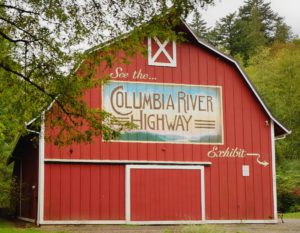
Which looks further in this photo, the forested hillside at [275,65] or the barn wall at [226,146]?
the forested hillside at [275,65]

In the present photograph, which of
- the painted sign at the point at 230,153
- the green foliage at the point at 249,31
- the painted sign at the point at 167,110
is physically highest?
the green foliage at the point at 249,31

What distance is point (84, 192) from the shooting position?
18.4 metres

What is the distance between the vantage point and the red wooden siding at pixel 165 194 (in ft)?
62.2

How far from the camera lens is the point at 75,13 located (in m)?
11.0

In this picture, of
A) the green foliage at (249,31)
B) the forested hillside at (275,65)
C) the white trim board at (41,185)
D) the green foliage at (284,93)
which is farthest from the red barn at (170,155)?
the green foliage at (249,31)

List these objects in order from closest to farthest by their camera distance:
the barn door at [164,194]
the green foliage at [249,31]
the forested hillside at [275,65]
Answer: the barn door at [164,194]
the forested hillside at [275,65]
the green foliage at [249,31]

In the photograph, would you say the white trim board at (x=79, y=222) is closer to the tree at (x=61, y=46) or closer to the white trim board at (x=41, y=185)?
the white trim board at (x=41, y=185)

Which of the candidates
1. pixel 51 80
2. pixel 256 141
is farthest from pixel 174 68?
pixel 51 80

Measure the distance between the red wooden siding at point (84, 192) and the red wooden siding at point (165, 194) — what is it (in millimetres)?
464

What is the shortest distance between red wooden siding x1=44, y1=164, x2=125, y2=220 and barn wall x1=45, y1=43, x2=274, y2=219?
0.84 meters

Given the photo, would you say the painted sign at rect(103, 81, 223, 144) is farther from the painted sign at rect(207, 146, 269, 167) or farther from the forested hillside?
the forested hillside

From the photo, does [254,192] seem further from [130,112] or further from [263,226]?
[130,112]

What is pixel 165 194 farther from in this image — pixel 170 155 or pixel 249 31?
pixel 249 31

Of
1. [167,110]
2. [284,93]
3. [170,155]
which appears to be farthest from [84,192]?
[284,93]
